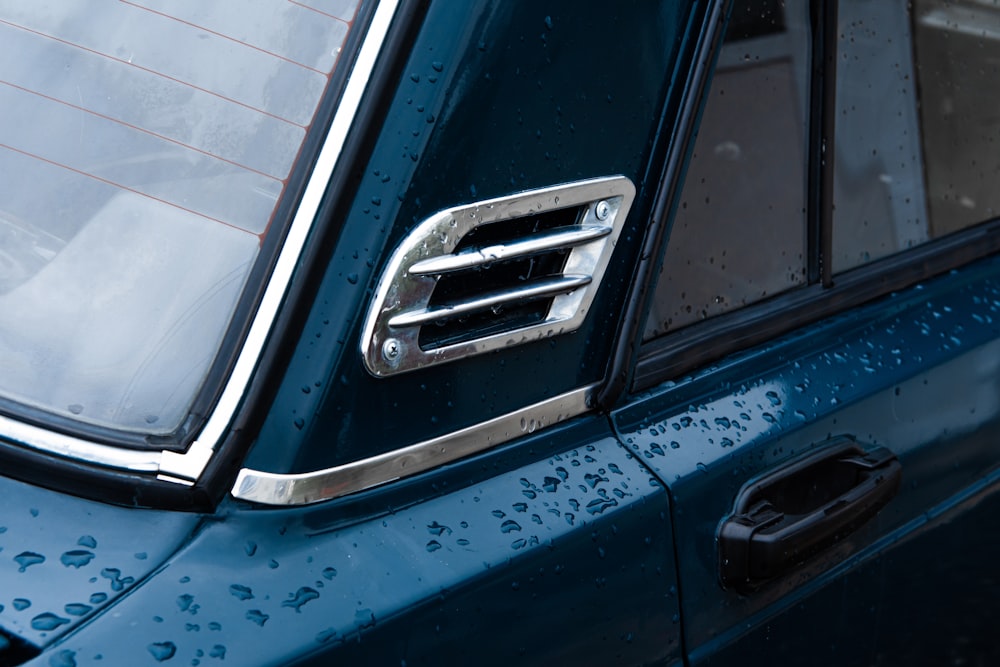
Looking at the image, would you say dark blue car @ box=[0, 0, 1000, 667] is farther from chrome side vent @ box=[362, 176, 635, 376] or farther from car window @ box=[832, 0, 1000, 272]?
car window @ box=[832, 0, 1000, 272]

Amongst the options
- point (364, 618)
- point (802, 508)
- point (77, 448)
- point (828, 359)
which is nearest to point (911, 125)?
point (828, 359)

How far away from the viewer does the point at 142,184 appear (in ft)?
4.06

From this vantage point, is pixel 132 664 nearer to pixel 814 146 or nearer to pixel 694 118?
pixel 694 118

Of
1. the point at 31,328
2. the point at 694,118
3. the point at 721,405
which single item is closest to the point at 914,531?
the point at 721,405

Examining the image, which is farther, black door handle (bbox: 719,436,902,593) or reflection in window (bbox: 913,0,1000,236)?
reflection in window (bbox: 913,0,1000,236)

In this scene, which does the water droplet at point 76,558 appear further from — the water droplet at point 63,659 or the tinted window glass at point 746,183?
the tinted window glass at point 746,183

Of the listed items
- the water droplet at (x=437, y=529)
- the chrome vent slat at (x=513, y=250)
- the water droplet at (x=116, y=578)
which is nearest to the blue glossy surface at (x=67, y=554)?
the water droplet at (x=116, y=578)

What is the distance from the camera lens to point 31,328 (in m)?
1.23

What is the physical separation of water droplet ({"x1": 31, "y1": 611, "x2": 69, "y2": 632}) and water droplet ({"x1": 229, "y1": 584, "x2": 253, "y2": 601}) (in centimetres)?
15

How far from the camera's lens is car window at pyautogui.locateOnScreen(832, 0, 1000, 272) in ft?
5.94

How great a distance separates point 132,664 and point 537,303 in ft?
1.99

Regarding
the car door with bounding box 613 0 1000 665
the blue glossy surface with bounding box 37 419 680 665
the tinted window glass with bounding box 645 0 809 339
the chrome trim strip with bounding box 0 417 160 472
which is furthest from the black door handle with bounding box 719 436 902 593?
the chrome trim strip with bounding box 0 417 160 472

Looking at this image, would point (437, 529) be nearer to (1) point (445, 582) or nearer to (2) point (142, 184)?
(1) point (445, 582)

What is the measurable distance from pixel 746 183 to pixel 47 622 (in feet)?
3.65
